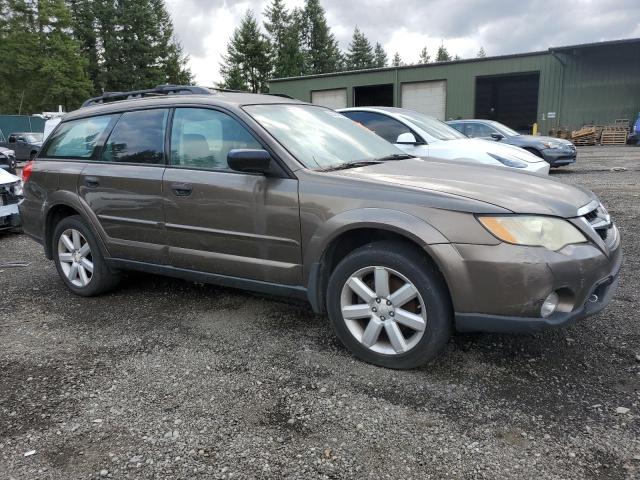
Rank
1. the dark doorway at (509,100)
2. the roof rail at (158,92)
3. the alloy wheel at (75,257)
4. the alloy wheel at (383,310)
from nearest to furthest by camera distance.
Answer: the alloy wheel at (383,310)
the roof rail at (158,92)
the alloy wheel at (75,257)
the dark doorway at (509,100)

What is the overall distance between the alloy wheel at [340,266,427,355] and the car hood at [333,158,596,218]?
1.83ft

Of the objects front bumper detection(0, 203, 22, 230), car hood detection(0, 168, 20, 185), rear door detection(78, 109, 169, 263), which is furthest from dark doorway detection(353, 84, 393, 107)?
rear door detection(78, 109, 169, 263)

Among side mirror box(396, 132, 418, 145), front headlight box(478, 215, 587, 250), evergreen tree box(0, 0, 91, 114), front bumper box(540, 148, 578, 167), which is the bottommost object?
front bumper box(540, 148, 578, 167)

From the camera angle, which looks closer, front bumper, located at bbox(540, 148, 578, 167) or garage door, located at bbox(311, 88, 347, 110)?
front bumper, located at bbox(540, 148, 578, 167)

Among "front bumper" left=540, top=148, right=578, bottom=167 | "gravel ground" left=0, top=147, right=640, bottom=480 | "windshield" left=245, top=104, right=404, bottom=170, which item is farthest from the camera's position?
"front bumper" left=540, top=148, right=578, bottom=167

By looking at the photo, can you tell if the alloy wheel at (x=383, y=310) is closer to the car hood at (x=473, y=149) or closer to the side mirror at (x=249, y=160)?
the side mirror at (x=249, y=160)

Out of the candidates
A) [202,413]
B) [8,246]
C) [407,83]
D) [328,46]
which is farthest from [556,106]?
[328,46]

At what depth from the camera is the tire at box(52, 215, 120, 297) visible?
14.7 ft

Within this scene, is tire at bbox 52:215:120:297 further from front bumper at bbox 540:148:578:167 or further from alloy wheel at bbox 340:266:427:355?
front bumper at bbox 540:148:578:167

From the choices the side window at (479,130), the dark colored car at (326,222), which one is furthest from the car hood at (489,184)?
the side window at (479,130)

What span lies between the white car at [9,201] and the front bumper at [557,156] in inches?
452

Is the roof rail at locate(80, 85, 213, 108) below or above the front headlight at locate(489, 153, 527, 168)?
above

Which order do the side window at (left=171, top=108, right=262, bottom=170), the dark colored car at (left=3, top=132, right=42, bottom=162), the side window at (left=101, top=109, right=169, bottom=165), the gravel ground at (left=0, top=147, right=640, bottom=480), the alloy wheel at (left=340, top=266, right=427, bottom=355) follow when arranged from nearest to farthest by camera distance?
the gravel ground at (left=0, top=147, right=640, bottom=480), the alloy wheel at (left=340, top=266, right=427, bottom=355), the side window at (left=171, top=108, right=262, bottom=170), the side window at (left=101, top=109, right=169, bottom=165), the dark colored car at (left=3, top=132, right=42, bottom=162)

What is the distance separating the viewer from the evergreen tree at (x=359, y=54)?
67.6 meters
